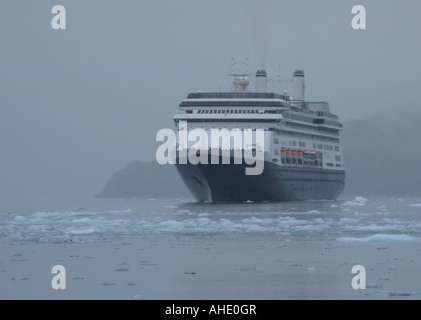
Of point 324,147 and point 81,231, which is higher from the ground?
point 324,147

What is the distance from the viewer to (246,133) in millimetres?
67875

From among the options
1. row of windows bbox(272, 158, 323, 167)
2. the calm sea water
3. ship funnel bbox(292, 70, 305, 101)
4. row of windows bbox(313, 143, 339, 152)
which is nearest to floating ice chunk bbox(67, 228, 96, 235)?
the calm sea water

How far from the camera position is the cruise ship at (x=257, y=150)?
6412cm

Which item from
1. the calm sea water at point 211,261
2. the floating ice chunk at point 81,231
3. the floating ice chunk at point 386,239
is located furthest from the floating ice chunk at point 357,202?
the floating ice chunk at point 386,239

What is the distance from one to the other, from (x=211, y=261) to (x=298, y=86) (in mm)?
72588

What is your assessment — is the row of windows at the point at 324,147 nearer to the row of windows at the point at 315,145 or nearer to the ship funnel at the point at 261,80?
the row of windows at the point at 315,145

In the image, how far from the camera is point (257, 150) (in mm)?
66250

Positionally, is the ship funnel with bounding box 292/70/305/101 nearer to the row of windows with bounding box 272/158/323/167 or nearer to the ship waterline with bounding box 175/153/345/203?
the row of windows with bounding box 272/158/323/167

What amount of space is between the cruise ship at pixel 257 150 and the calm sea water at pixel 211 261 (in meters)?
28.2

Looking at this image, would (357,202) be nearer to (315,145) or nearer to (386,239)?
(315,145)

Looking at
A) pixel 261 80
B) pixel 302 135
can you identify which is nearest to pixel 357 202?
pixel 302 135

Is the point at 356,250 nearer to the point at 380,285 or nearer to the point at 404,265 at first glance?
the point at 404,265

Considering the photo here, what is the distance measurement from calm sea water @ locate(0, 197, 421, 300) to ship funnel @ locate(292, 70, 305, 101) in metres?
58.2

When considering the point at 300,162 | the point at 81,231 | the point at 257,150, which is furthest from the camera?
the point at 300,162
